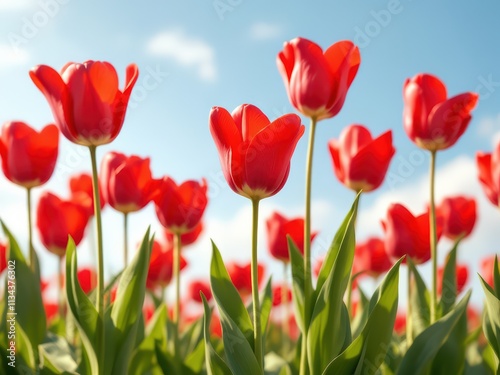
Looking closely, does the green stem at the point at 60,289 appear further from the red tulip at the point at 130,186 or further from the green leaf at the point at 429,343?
the green leaf at the point at 429,343

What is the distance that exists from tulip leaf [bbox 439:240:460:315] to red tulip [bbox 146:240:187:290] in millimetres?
1482

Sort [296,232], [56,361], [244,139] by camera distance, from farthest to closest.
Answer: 1. [296,232]
2. [56,361]
3. [244,139]

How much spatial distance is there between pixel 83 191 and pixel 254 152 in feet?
5.13

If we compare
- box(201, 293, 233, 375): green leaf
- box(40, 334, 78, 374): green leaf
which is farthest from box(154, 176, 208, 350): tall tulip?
box(201, 293, 233, 375): green leaf

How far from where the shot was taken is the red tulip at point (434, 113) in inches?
96.0

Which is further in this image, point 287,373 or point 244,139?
point 287,373

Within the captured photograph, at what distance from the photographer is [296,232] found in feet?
10.5

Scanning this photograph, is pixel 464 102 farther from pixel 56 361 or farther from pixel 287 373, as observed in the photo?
pixel 56 361

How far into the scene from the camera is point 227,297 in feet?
6.30

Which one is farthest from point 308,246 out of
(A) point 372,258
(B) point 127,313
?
(A) point 372,258

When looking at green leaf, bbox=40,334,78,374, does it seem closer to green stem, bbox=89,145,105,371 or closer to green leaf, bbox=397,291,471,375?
green stem, bbox=89,145,105,371

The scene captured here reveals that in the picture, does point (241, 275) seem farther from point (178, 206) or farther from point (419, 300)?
point (419, 300)

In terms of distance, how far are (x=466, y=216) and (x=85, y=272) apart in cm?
233

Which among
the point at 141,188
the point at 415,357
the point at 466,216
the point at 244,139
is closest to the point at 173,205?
the point at 141,188
